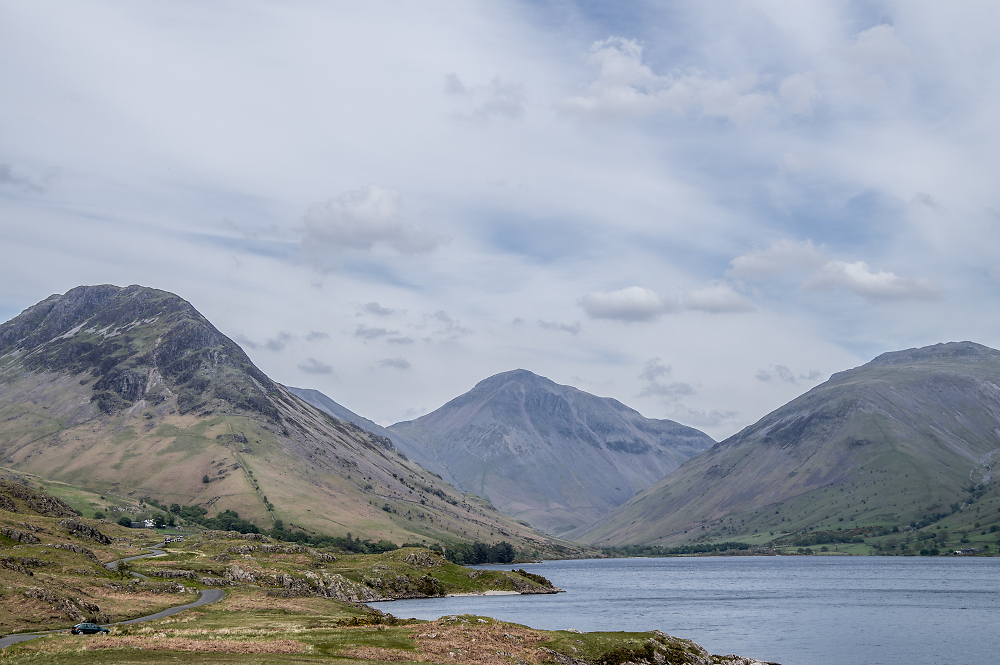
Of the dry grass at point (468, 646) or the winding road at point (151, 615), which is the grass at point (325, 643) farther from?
the winding road at point (151, 615)

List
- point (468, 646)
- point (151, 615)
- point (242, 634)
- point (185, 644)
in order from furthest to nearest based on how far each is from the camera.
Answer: point (151, 615) → point (242, 634) → point (468, 646) → point (185, 644)

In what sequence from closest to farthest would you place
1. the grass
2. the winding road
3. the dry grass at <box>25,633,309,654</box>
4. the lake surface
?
the grass, the dry grass at <box>25,633,309,654</box>, the winding road, the lake surface

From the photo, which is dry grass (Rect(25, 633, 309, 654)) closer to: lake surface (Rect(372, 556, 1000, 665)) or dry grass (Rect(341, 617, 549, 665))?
dry grass (Rect(341, 617, 549, 665))

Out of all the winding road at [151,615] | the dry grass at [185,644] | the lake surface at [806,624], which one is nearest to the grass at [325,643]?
the dry grass at [185,644]

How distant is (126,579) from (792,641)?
374ft

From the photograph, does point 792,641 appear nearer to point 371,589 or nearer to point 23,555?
point 371,589

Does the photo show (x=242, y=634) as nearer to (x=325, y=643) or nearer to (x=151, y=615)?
(x=325, y=643)

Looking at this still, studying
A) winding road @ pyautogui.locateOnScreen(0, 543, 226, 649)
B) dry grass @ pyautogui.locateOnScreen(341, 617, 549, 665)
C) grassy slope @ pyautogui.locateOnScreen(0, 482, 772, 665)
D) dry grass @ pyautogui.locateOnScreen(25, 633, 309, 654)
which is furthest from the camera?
dry grass @ pyautogui.locateOnScreen(341, 617, 549, 665)

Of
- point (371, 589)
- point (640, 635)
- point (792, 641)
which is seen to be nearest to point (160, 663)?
point (640, 635)

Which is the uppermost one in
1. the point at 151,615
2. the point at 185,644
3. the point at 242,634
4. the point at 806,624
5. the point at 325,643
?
the point at 185,644

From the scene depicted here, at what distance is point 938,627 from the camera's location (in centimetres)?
14875

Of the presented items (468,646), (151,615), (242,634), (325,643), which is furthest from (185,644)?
(151,615)

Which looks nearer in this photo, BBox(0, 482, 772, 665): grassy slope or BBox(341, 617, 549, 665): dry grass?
BBox(0, 482, 772, 665): grassy slope

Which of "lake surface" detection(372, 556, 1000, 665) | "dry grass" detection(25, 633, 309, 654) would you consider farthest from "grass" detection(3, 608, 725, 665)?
"lake surface" detection(372, 556, 1000, 665)
